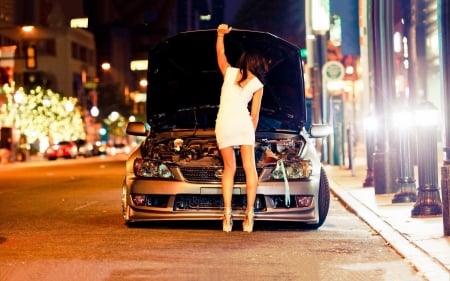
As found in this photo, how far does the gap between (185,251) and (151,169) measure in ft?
6.08

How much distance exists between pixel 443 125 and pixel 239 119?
194 cm

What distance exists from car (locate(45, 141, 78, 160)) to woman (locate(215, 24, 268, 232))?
51084 millimetres

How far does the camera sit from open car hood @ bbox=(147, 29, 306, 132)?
11.3m

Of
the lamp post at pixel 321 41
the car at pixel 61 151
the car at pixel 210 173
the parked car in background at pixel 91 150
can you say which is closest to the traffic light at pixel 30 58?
the lamp post at pixel 321 41

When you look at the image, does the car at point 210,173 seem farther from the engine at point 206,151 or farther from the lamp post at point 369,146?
the lamp post at point 369,146

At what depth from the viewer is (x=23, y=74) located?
299 ft

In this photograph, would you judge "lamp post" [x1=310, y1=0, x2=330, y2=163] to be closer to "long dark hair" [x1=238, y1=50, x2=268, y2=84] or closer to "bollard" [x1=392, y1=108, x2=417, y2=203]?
"bollard" [x1=392, y1=108, x2=417, y2=203]

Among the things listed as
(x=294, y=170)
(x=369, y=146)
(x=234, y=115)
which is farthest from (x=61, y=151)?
(x=234, y=115)

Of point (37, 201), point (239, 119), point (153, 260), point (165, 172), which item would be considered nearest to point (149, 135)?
point (165, 172)

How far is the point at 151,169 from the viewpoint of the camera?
32.4 ft

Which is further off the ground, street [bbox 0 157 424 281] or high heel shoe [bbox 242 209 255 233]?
high heel shoe [bbox 242 209 255 233]

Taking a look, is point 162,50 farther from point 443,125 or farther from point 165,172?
point 443,125

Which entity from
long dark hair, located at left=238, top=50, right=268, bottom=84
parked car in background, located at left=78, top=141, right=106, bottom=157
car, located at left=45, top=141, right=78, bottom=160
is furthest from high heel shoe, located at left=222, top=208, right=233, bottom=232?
parked car in background, located at left=78, top=141, right=106, bottom=157

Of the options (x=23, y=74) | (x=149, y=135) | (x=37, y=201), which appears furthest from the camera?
(x=23, y=74)
